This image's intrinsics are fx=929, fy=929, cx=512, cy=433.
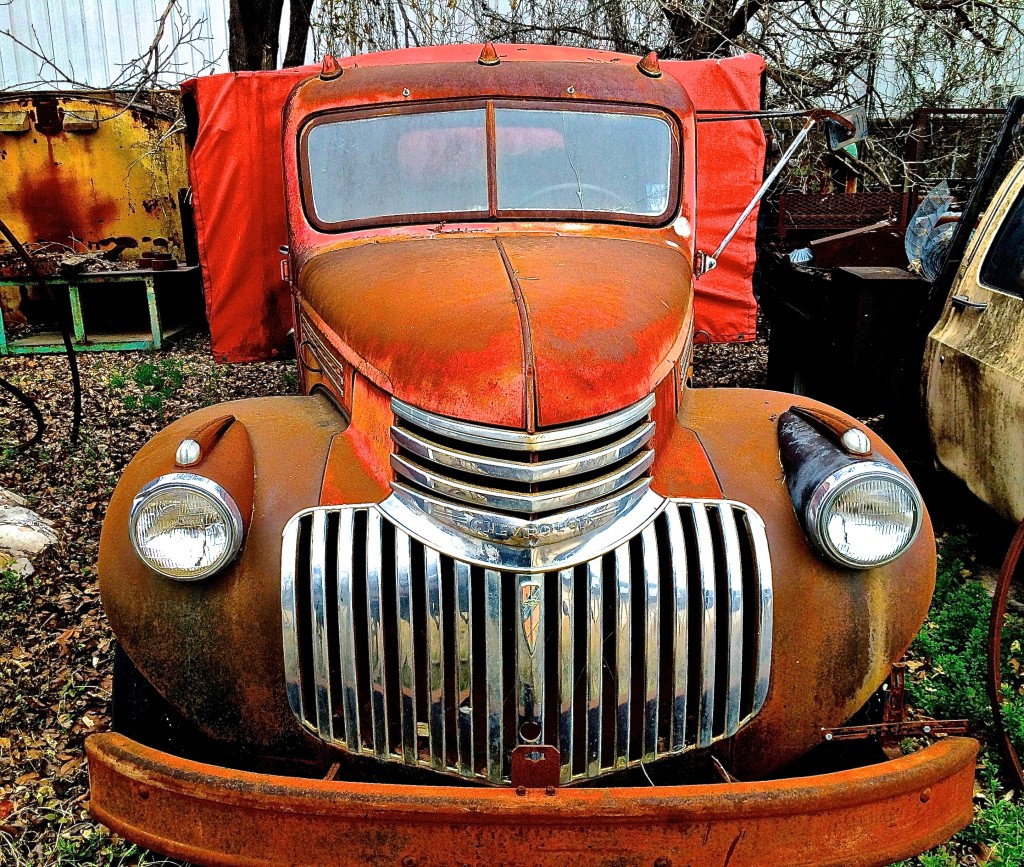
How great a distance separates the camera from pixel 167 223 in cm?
910

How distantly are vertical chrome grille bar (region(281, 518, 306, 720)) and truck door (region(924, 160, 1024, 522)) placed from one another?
2.98 metres

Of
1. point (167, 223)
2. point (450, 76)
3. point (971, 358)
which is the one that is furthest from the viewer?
point (167, 223)

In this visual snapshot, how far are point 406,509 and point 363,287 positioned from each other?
3.05ft

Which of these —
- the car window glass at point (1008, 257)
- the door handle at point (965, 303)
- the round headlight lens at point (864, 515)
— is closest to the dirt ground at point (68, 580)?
the round headlight lens at point (864, 515)

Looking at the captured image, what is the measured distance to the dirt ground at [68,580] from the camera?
9.50 ft

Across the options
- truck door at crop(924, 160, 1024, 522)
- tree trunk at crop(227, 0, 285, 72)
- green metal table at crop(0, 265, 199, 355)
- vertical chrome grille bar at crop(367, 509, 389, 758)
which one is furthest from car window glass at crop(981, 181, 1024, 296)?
tree trunk at crop(227, 0, 285, 72)

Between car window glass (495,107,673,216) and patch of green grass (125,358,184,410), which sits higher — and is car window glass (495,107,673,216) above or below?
above

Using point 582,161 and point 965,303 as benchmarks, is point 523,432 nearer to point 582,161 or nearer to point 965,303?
point 582,161

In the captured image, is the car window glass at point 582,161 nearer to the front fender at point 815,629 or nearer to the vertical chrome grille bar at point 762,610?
the front fender at point 815,629

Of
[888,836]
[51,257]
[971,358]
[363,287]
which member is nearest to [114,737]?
[363,287]

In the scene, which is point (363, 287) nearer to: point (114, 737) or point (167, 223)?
point (114, 737)

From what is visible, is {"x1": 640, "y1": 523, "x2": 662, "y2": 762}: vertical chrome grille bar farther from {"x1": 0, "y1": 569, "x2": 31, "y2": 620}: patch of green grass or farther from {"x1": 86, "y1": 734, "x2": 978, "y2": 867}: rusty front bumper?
{"x1": 0, "y1": 569, "x2": 31, "y2": 620}: patch of green grass

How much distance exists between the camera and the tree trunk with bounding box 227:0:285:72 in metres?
8.56

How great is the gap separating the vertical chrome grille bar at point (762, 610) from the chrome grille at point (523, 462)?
1.00 feet
